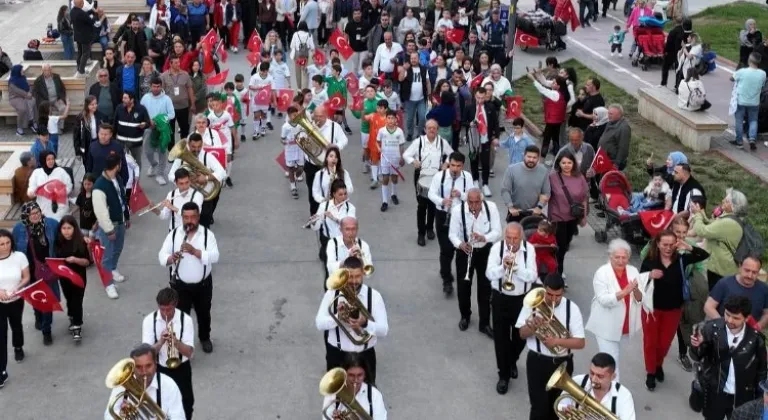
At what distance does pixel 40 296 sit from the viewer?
9422mm

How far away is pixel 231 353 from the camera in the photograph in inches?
394

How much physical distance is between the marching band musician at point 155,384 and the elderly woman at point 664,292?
14.0 ft

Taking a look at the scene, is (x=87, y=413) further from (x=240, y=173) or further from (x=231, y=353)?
(x=240, y=173)

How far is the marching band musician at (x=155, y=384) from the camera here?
6582 mm

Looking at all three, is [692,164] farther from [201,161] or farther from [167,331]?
[167,331]

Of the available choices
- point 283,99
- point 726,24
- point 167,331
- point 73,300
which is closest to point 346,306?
point 167,331

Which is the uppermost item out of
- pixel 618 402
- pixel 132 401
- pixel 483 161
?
pixel 132 401

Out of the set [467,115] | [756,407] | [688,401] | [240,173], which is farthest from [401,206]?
[756,407]

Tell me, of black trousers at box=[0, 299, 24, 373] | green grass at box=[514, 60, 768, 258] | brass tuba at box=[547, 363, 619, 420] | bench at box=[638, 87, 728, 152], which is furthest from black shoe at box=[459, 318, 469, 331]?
bench at box=[638, 87, 728, 152]

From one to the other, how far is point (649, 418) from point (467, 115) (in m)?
6.45

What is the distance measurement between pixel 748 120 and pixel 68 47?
12791 mm

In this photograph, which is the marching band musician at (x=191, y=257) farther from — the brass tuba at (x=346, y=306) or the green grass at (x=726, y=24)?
the green grass at (x=726, y=24)

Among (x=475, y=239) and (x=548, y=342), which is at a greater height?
(x=548, y=342)

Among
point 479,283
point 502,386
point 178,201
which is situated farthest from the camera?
point 178,201
